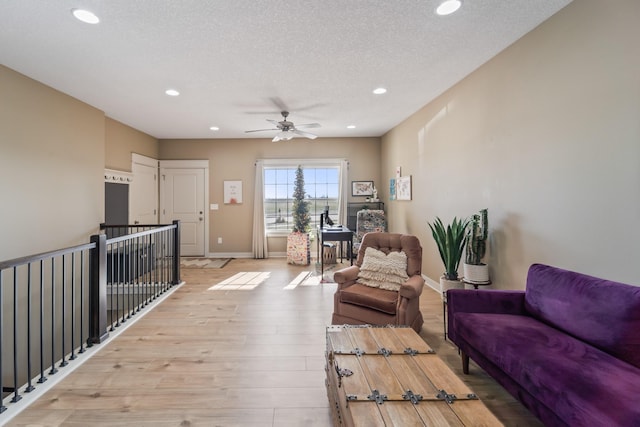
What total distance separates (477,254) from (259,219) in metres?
4.74

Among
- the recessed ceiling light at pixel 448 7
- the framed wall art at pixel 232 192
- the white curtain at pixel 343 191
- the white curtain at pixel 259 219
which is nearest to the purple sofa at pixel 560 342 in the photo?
the recessed ceiling light at pixel 448 7

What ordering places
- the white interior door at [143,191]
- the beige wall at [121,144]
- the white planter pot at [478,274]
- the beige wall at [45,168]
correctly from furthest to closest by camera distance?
the white interior door at [143,191]
the beige wall at [121,144]
the beige wall at [45,168]
the white planter pot at [478,274]

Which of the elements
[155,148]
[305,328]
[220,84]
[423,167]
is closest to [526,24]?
[423,167]

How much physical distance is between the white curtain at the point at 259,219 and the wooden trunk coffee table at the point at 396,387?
490 centimetres

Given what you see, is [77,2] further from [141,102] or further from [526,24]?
[526,24]

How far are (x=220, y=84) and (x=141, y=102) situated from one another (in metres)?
1.51

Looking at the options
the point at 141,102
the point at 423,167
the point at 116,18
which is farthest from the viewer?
the point at 423,167

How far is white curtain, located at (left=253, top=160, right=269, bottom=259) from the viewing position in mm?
6523

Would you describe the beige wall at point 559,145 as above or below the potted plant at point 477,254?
above

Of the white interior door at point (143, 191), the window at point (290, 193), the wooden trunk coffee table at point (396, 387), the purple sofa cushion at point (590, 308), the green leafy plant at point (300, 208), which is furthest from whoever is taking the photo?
the window at point (290, 193)

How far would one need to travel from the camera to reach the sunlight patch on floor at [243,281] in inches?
169

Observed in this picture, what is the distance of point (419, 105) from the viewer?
436cm

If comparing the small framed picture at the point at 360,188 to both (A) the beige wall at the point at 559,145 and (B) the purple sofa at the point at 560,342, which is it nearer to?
(A) the beige wall at the point at 559,145

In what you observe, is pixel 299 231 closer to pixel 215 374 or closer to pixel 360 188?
pixel 360 188
